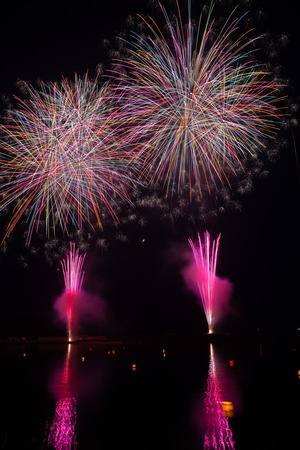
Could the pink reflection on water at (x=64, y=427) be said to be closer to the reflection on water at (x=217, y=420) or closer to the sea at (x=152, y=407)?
the sea at (x=152, y=407)

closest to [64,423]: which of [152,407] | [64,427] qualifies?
[64,427]

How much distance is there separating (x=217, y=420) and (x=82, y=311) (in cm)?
3663

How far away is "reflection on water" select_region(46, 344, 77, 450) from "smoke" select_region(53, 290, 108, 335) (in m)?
28.1

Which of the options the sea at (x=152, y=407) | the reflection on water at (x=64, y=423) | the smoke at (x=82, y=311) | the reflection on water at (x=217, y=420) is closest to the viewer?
the reflection on water at (x=217, y=420)

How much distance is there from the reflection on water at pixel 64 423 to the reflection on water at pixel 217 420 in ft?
9.02

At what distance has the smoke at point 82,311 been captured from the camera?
130 feet

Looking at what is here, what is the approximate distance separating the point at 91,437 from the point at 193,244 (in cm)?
2672

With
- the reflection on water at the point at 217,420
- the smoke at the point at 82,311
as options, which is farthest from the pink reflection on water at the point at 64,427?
the smoke at the point at 82,311

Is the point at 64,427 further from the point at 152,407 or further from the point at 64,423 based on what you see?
the point at 152,407

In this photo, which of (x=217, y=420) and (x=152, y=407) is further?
(x=152, y=407)

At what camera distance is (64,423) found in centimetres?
808

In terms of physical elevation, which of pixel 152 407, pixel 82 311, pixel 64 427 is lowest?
pixel 64 427

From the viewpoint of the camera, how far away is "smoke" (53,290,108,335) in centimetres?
3956

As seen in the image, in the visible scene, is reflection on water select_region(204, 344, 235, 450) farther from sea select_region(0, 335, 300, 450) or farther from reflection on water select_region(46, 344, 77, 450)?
reflection on water select_region(46, 344, 77, 450)
